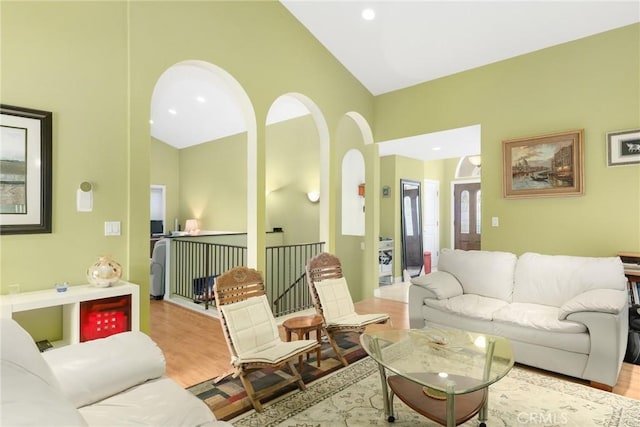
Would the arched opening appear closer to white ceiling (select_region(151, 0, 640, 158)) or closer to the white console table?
white ceiling (select_region(151, 0, 640, 158))

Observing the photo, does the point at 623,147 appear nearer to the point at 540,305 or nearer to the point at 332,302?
the point at 540,305

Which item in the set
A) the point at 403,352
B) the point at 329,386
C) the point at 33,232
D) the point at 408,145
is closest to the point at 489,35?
the point at 408,145

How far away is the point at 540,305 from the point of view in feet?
11.3

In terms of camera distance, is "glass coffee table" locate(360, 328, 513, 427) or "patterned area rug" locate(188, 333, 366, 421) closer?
"glass coffee table" locate(360, 328, 513, 427)

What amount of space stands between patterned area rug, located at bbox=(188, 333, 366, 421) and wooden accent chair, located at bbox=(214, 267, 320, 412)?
0.13 meters

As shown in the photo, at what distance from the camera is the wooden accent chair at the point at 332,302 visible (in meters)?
3.30

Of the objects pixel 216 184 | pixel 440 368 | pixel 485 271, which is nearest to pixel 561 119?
pixel 485 271

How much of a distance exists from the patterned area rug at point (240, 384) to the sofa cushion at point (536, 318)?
1.39m

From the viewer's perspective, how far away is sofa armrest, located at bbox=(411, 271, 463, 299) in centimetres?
367

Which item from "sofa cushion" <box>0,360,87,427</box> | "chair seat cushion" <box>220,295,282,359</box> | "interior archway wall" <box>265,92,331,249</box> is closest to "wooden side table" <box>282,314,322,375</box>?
"chair seat cushion" <box>220,295,282,359</box>

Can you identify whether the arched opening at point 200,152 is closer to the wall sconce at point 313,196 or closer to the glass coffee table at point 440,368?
the wall sconce at point 313,196

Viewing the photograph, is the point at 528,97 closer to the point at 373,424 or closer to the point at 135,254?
the point at 373,424

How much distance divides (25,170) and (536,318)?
4.29 metres

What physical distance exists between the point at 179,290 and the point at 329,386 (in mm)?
3559
